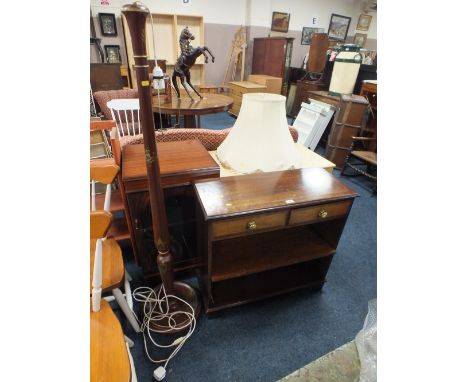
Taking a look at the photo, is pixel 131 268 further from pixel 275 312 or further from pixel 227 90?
pixel 227 90

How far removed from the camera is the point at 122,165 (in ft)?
4.15

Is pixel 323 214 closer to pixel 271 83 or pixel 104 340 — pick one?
pixel 104 340

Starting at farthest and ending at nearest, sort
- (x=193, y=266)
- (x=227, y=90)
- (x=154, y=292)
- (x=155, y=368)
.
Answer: (x=227, y=90) → (x=193, y=266) → (x=154, y=292) → (x=155, y=368)

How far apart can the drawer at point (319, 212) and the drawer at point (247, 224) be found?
7 centimetres

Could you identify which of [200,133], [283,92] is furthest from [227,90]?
[200,133]

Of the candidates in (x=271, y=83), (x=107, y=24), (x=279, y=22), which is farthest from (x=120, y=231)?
(x=279, y=22)

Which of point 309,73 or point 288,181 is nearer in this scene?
point 288,181

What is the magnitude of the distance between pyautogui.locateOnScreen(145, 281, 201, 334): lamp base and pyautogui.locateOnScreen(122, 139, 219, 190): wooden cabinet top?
670 mm

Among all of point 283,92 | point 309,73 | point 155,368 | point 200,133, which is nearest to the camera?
point 155,368

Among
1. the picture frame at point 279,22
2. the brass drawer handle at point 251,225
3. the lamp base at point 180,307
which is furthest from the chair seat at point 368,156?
the picture frame at point 279,22

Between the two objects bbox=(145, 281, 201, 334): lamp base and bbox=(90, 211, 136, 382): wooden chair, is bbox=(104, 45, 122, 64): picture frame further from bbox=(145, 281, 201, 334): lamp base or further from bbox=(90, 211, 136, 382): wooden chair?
bbox=(90, 211, 136, 382): wooden chair

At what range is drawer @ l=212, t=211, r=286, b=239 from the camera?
3.48 feet
